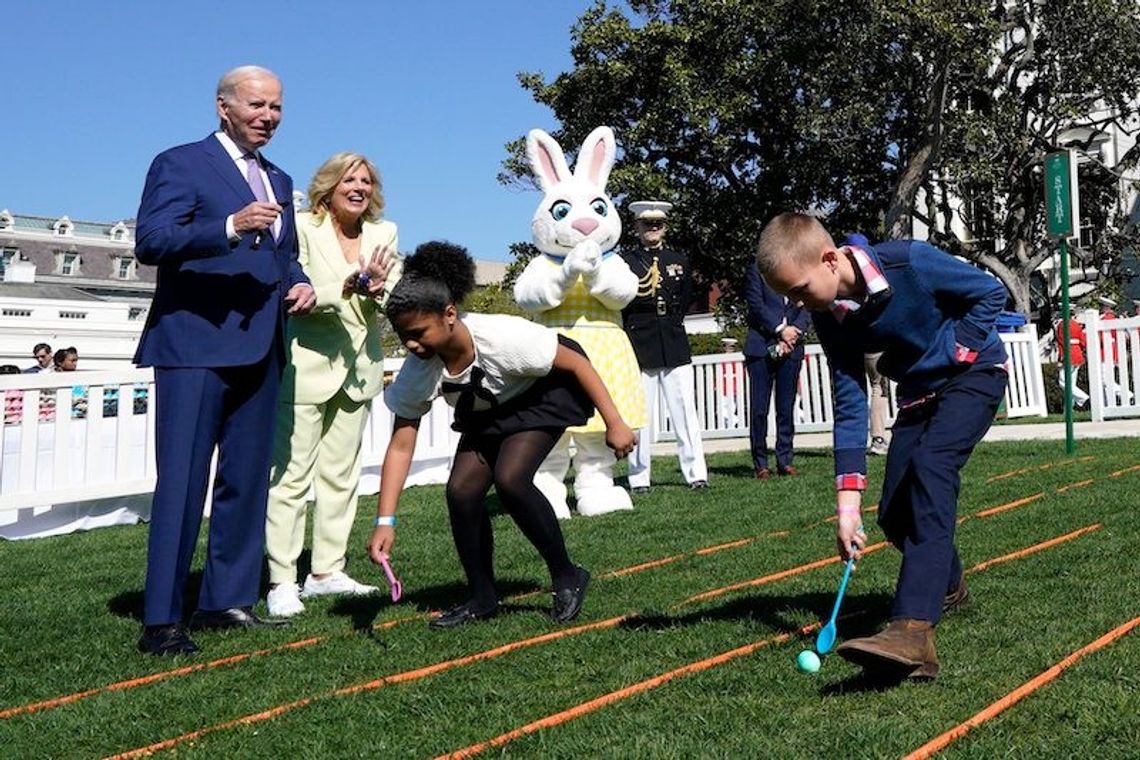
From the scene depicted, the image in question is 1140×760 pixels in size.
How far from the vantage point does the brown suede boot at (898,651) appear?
10.8ft

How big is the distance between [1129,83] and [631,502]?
2385 centimetres

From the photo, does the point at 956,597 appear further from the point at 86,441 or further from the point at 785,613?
the point at 86,441

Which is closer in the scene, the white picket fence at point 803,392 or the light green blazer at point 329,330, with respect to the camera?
the light green blazer at point 329,330

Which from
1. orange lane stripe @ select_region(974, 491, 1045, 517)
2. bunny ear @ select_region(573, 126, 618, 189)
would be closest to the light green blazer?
bunny ear @ select_region(573, 126, 618, 189)

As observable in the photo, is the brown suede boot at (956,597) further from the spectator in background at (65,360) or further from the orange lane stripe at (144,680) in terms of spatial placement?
the spectator in background at (65,360)

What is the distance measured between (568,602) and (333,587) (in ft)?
4.89

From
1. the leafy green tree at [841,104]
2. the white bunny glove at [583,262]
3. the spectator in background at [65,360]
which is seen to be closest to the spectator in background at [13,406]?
the white bunny glove at [583,262]

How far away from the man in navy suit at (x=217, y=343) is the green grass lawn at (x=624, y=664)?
27 cm

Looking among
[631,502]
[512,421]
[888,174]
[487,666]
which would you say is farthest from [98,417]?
[888,174]

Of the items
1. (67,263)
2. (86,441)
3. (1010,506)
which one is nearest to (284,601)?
(1010,506)

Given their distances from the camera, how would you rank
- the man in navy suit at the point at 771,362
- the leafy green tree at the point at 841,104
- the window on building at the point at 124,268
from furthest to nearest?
1. the window on building at the point at 124,268
2. the leafy green tree at the point at 841,104
3. the man in navy suit at the point at 771,362

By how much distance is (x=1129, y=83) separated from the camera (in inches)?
1090

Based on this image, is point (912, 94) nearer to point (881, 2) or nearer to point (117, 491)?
point (881, 2)

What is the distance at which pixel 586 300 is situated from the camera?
327 inches
